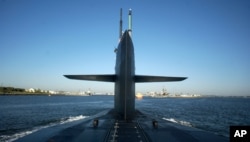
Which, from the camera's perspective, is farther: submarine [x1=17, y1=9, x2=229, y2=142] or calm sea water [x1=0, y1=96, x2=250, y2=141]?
calm sea water [x1=0, y1=96, x2=250, y2=141]

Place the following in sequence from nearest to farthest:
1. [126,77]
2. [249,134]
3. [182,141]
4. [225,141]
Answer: [249,134] < [182,141] < [225,141] < [126,77]

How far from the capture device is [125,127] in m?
17.6

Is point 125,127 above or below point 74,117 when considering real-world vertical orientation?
above

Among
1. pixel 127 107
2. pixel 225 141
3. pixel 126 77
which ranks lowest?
pixel 225 141

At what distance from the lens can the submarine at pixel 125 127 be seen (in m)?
14.1

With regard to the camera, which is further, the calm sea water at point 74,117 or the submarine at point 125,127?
the calm sea water at point 74,117

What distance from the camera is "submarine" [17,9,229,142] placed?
46.2ft

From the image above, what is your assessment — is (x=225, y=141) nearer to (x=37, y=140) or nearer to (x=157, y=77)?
(x=157, y=77)

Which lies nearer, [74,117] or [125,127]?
[125,127]

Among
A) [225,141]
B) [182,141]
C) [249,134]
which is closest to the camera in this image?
[249,134]

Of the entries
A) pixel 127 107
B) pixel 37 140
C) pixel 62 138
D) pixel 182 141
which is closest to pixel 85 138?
pixel 62 138

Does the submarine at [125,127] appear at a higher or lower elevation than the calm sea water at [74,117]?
higher

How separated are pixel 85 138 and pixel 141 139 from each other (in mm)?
3336

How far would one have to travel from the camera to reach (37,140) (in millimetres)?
13961
